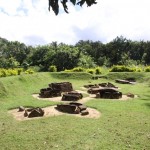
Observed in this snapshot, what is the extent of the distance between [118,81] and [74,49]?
19.5 metres

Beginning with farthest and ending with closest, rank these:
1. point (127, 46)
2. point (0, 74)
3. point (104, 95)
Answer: point (127, 46) < point (0, 74) < point (104, 95)

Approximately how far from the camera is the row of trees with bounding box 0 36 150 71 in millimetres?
47219

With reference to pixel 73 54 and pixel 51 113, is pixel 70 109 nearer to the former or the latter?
pixel 51 113

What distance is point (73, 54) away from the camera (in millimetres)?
47375

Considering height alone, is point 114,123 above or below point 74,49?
below

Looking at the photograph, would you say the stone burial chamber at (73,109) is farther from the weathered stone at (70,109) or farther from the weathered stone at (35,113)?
the weathered stone at (35,113)

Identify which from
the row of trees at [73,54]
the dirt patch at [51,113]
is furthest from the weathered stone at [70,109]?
the row of trees at [73,54]

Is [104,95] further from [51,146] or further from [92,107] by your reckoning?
[51,146]

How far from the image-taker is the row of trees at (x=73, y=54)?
47219 millimetres

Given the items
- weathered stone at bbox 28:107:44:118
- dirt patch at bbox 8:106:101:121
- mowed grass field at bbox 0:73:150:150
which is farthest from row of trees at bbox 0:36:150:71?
weathered stone at bbox 28:107:44:118

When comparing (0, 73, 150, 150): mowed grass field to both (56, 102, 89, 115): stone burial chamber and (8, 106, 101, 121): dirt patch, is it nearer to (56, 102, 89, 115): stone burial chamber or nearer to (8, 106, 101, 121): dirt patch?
(8, 106, 101, 121): dirt patch

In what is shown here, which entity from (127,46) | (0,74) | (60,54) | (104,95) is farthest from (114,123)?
(127,46)

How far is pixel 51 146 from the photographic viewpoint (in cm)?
1002

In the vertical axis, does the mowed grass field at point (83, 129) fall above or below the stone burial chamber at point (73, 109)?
below
